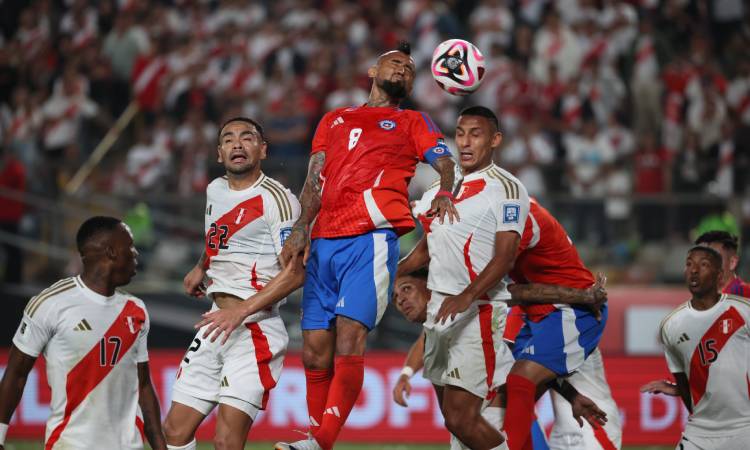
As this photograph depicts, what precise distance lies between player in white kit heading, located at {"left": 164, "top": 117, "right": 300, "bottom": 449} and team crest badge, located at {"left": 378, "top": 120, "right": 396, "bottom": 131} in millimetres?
794

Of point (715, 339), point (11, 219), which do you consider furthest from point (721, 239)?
point (11, 219)

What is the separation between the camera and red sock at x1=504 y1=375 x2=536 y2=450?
8.03 m

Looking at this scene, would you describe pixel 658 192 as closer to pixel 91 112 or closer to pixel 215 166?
pixel 215 166

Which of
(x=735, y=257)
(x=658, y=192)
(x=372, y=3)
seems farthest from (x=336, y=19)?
(x=735, y=257)

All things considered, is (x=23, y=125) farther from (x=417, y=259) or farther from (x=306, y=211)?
(x=306, y=211)

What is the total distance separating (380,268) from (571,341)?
171 cm

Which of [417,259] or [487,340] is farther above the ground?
[417,259]

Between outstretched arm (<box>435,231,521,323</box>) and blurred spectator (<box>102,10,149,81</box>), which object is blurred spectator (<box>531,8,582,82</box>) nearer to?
blurred spectator (<box>102,10,149,81</box>)

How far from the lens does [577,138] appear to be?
16.4m

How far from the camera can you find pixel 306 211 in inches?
303

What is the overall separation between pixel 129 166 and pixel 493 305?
909cm

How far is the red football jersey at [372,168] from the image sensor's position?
7.57m

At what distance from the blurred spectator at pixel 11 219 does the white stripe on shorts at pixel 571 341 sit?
9.21 metres

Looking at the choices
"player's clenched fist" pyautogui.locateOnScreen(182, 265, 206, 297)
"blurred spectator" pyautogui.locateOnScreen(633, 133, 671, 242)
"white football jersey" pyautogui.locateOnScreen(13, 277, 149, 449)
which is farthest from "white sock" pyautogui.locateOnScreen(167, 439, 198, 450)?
"blurred spectator" pyautogui.locateOnScreen(633, 133, 671, 242)
